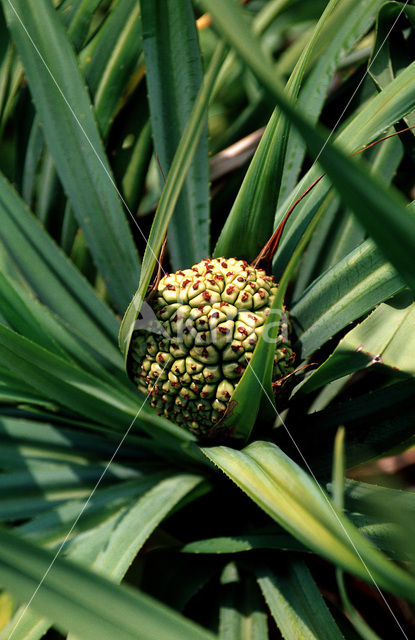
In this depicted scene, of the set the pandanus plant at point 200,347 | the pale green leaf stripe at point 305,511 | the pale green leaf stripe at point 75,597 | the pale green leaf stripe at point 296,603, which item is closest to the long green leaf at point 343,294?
the pandanus plant at point 200,347

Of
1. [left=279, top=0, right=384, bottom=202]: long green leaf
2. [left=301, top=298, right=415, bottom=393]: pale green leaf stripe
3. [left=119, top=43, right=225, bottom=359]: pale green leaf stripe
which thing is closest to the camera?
[left=119, top=43, right=225, bottom=359]: pale green leaf stripe

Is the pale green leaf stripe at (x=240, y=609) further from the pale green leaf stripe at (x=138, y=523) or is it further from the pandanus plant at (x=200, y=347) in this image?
the pale green leaf stripe at (x=138, y=523)

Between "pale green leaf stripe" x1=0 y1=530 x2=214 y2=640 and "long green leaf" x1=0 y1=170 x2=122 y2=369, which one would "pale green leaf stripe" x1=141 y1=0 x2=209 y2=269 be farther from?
"pale green leaf stripe" x1=0 y1=530 x2=214 y2=640

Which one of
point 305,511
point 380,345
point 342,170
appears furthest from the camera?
point 380,345

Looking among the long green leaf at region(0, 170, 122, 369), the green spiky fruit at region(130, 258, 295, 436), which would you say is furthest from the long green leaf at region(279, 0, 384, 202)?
the long green leaf at region(0, 170, 122, 369)

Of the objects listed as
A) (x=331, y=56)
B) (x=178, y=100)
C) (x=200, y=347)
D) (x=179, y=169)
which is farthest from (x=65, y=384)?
(x=331, y=56)

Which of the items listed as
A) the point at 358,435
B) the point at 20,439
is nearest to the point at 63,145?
the point at 20,439

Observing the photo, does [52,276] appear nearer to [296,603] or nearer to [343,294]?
[343,294]
